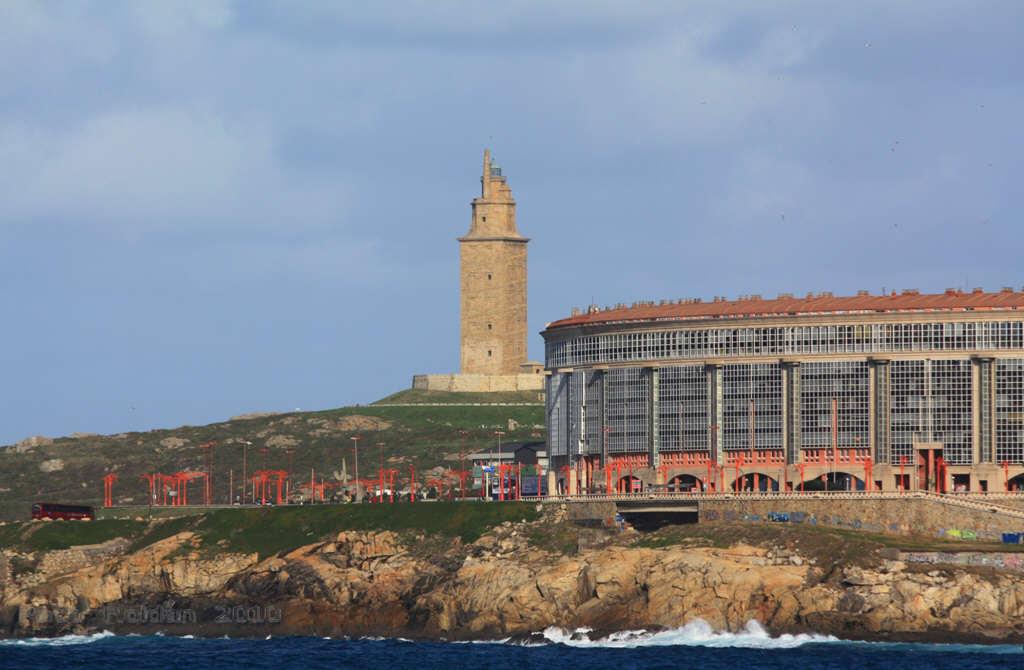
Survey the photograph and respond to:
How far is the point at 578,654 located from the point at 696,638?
9.74 m

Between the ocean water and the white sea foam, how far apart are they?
7 cm

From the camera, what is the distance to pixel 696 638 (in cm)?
18712

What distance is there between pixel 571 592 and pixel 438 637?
35.7 ft

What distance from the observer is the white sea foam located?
183375mm

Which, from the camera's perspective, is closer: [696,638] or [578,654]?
[578,654]

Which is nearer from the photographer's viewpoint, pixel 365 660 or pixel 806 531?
pixel 365 660

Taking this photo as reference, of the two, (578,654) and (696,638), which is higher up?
(696,638)

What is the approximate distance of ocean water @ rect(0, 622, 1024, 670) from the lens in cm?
17325

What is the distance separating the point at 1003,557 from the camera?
609 feet

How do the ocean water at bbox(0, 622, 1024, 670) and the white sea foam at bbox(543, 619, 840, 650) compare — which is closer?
the ocean water at bbox(0, 622, 1024, 670)

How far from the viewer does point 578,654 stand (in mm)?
182875

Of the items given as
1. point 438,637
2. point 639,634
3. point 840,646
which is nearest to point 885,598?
point 840,646

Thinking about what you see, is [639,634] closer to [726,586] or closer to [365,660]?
[726,586]

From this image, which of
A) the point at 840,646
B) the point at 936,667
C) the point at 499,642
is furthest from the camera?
the point at 499,642
